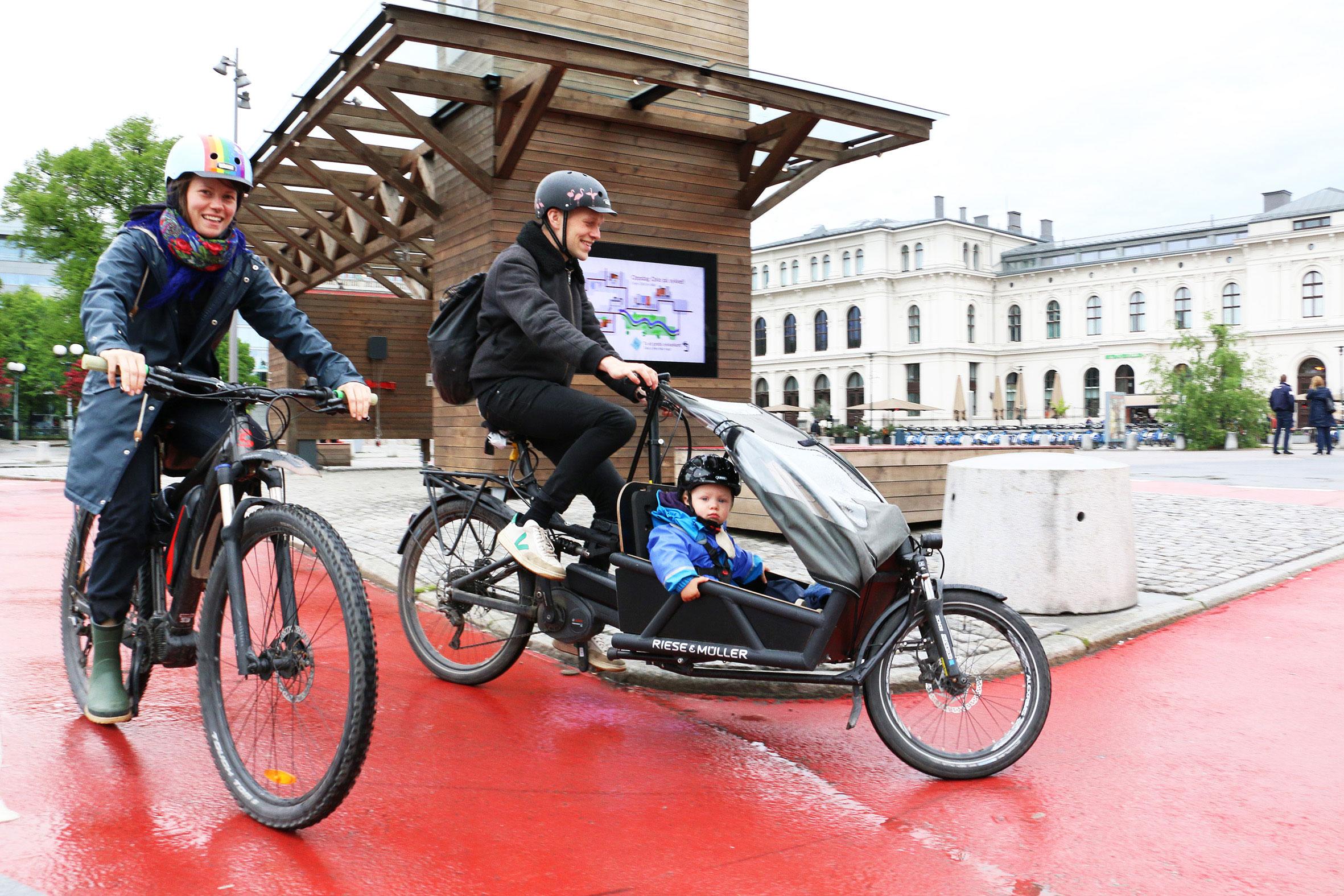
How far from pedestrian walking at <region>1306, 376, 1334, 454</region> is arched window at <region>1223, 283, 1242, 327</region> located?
160 feet

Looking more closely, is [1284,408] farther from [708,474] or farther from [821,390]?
[821,390]

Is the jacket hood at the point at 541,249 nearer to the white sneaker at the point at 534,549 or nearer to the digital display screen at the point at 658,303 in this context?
the white sneaker at the point at 534,549

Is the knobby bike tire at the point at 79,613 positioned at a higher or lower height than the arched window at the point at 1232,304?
lower

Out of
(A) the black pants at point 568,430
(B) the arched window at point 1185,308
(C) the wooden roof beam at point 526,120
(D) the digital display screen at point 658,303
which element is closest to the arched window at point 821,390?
(B) the arched window at point 1185,308

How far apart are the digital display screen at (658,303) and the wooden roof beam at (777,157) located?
A: 41.5 inches

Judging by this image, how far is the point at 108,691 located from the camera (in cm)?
358

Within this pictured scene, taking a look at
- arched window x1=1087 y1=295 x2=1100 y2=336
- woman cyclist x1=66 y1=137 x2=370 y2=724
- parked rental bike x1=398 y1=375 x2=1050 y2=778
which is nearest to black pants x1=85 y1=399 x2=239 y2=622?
woman cyclist x1=66 y1=137 x2=370 y2=724

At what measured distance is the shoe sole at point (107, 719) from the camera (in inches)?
141

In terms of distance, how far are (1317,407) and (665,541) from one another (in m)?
27.6

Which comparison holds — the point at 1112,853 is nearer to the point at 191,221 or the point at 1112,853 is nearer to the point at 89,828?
the point at 89,828

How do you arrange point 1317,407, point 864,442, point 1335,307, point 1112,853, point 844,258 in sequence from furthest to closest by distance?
point 844,258 → point 1335,307 → point 864,442 → point 1317,407 → point 1112,853

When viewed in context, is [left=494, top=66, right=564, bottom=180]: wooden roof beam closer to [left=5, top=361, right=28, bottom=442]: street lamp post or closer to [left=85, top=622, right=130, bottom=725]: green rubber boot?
[left=85, top=622, right=130, bottom=725]: green rubber boot

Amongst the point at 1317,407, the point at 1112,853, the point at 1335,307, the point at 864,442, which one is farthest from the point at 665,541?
the point at 1335,307

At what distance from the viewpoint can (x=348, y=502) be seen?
1228 cm
